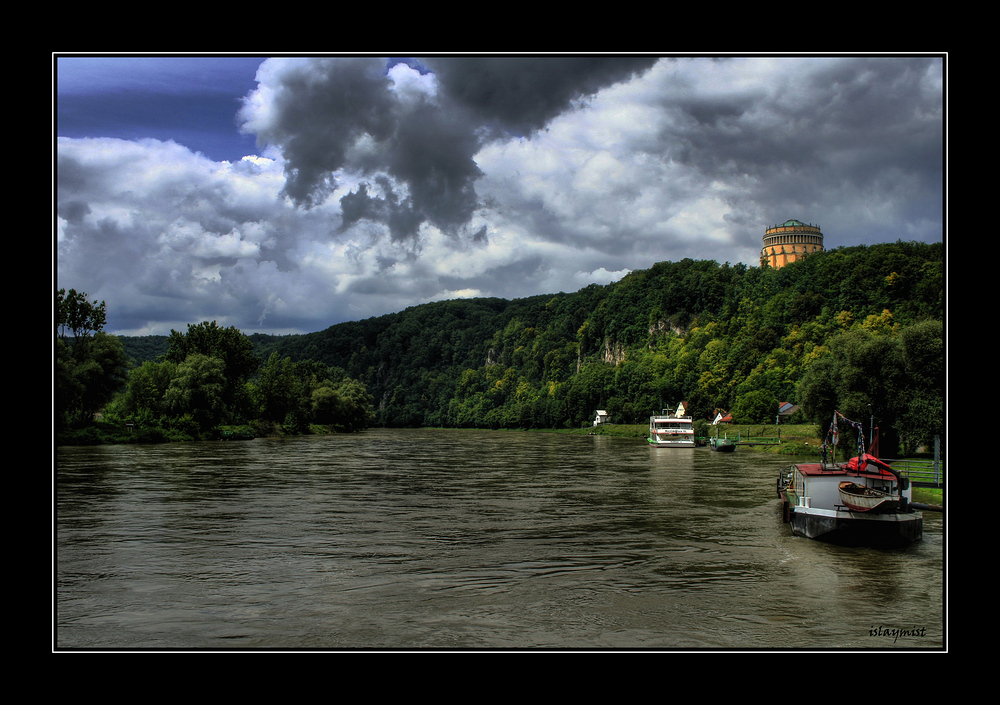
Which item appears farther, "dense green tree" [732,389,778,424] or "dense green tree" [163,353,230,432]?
"dense green tree" [732,389,778,424]

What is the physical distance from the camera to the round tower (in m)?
142

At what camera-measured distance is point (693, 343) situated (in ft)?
424

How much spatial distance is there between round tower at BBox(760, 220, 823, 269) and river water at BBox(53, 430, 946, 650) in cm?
12649

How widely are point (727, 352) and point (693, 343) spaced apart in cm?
1309

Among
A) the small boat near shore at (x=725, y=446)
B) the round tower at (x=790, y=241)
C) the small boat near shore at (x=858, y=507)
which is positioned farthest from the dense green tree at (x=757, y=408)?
the small boat near shore at (x=858, y=507)

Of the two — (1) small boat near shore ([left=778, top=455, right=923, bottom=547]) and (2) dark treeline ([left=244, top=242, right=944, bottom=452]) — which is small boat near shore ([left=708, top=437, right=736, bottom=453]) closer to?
(2) dark treeline ([left=244, top=242, right=944, bottom=452])

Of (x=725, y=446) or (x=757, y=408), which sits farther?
(x=757, y=408)

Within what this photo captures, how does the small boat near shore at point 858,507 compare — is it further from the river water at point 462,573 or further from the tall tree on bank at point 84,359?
the tall tree on bank at point 84,359

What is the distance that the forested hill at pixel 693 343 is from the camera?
73.8 metres

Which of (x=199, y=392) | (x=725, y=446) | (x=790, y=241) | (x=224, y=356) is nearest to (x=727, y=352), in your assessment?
(x=790, y=241)

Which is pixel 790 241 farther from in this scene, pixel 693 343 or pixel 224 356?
pixel 224 356

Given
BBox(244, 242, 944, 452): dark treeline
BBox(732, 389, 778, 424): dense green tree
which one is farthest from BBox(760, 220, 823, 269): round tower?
BBox(732, 389, 778, 424): dense green tree
